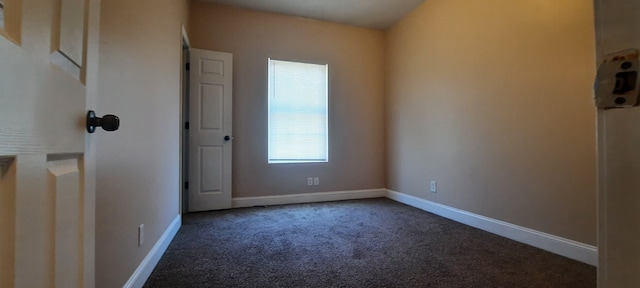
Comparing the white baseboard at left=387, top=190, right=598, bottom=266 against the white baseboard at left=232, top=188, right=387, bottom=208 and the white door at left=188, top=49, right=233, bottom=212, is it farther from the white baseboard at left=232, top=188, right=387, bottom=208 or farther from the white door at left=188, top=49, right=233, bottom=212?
the white door at left=188, top=49, right=233, bottom=212

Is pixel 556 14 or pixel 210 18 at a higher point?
pixel 210 18

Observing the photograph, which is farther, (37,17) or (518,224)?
(518,224)

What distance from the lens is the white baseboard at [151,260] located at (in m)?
1.47

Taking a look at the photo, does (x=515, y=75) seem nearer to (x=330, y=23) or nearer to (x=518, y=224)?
(x=518, y=224)

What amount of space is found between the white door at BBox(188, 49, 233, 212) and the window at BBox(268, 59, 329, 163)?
22.7 inches

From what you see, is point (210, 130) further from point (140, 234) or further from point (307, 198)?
point (140, 234)

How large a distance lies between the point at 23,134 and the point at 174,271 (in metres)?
1.64

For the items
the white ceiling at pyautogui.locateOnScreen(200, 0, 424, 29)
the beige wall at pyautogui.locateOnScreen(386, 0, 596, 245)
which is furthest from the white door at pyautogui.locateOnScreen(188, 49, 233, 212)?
the beige wall at pyautogui.locateOnScreen(386, 0, 596, 245)

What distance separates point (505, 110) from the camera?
95.7 inches

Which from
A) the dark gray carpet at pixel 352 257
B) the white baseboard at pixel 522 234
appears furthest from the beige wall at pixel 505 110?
the dark gray carpet at pixel 352 257

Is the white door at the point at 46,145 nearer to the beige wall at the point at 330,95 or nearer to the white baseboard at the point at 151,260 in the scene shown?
the white baseboard at the point at 151,260

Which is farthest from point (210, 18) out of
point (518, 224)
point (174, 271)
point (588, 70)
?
point (518, 224)

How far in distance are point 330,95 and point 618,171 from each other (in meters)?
3.72

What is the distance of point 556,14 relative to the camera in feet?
6.70
